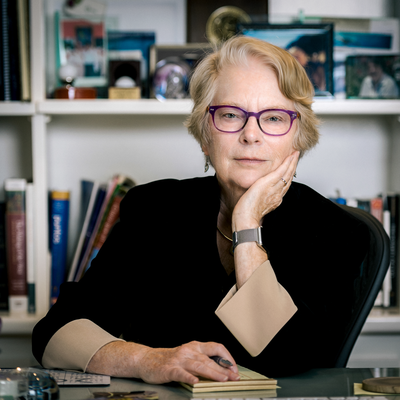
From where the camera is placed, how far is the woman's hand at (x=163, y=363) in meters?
0.76

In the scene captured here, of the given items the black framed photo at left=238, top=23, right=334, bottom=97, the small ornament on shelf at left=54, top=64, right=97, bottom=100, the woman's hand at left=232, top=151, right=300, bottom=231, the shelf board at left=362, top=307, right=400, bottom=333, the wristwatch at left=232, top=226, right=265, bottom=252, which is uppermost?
the black framed photo at left=238, top=23, right=334, bottom=97

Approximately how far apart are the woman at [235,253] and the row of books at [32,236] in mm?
403

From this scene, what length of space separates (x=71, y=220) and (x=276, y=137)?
106 centimetres

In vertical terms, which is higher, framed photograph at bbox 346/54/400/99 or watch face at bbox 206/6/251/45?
watch face at bbox 206/6/251/45

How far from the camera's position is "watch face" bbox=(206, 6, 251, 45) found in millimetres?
1820

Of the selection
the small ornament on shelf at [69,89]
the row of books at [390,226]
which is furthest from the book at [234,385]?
the small ornament on shelf at [69,89]

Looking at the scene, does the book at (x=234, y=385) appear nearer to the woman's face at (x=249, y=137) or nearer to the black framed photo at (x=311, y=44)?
the woman's face at (x=249, y=137)

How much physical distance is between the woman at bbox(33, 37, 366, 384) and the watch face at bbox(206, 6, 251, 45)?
611mm

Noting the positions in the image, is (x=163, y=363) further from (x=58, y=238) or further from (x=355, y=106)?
(x=355, y=106)

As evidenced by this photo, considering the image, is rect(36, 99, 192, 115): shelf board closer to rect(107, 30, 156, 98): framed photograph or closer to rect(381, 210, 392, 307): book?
rect(107, 30, 156, 98): framed photograph

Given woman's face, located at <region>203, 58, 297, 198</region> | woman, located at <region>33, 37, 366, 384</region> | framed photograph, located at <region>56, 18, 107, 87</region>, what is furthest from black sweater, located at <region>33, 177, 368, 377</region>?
framed photograph, located at <region>56, 18, 107, 87</region>

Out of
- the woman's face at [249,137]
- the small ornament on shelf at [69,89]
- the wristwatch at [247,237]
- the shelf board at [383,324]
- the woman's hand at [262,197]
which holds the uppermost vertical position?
the small ornament on shelf at [69,89]

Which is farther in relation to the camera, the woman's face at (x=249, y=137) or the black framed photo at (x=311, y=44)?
the black framed photo at (x=311, y=44)

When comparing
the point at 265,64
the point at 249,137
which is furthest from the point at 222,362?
the point at 265,64
